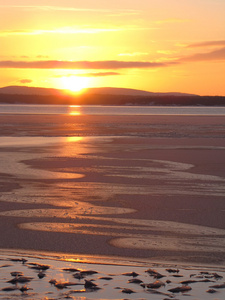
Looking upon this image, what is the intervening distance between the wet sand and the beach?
0.01 meters

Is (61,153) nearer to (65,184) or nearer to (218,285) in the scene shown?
(65,184)

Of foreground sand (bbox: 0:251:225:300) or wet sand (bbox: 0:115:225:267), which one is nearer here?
foreground sand (bbox: 0:251:225:300)

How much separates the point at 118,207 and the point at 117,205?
0.15 meters

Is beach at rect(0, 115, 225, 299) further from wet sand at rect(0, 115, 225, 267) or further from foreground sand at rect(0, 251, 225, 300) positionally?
foreground sand at rect(0, 251, 225, 300)

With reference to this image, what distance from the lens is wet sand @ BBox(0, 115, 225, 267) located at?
643cm

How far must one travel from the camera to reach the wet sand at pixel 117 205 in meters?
6.43

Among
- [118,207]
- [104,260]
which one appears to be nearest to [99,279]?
[104,260]

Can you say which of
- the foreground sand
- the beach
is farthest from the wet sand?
the foreground sand

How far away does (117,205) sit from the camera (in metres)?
8.87

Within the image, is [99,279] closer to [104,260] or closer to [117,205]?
[104,260]

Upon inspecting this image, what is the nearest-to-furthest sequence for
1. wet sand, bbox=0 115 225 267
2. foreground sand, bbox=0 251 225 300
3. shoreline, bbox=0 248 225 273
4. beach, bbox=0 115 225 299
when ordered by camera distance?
1. foreground sand, bbox=0 251 225 300
2. shoreline, bbox=0 248 225 273
3. beach, bbox=0 115 225 299
4. wet sand, bbox=0 115 225 267

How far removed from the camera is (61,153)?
17.4 m

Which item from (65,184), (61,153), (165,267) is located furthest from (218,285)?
(61,153)

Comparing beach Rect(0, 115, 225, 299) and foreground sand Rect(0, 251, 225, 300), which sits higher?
beach Rect(0, 115, 225, 299)
